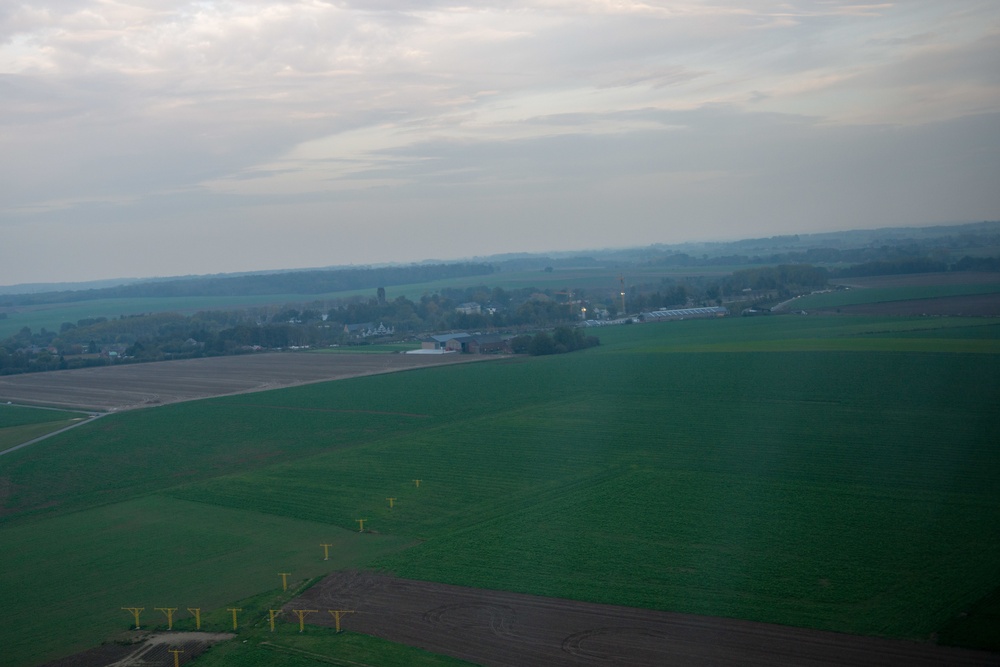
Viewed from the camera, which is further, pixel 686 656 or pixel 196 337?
pixel 196 337

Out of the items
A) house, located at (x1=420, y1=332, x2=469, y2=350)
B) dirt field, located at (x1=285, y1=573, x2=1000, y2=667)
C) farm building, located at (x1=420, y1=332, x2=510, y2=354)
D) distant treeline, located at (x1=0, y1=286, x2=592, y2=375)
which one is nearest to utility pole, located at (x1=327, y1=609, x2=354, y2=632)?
dirt field, located at (x1=285, y1=573, x2=1000, y2=667)

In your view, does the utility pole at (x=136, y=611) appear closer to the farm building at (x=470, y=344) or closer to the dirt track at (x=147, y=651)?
the dirt track at (x=147, y=651)

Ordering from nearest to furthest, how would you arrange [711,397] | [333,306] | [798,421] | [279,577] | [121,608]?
1. [121,608]
2. [279,577]
3. [798,421]
4. [711,397]
5. [333,306]

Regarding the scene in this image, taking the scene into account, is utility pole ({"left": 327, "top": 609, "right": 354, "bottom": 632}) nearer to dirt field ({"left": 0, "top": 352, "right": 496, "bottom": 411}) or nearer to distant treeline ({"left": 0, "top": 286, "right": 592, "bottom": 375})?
dirt field ({"left": 0, "top": 352, "right": 496, "bottom": 411})

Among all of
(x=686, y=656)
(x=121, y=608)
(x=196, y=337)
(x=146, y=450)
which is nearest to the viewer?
(x=686, y=656)

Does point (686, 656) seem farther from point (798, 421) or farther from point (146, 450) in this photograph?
point (146, 450)

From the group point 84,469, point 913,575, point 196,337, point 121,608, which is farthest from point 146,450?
point 196,337
